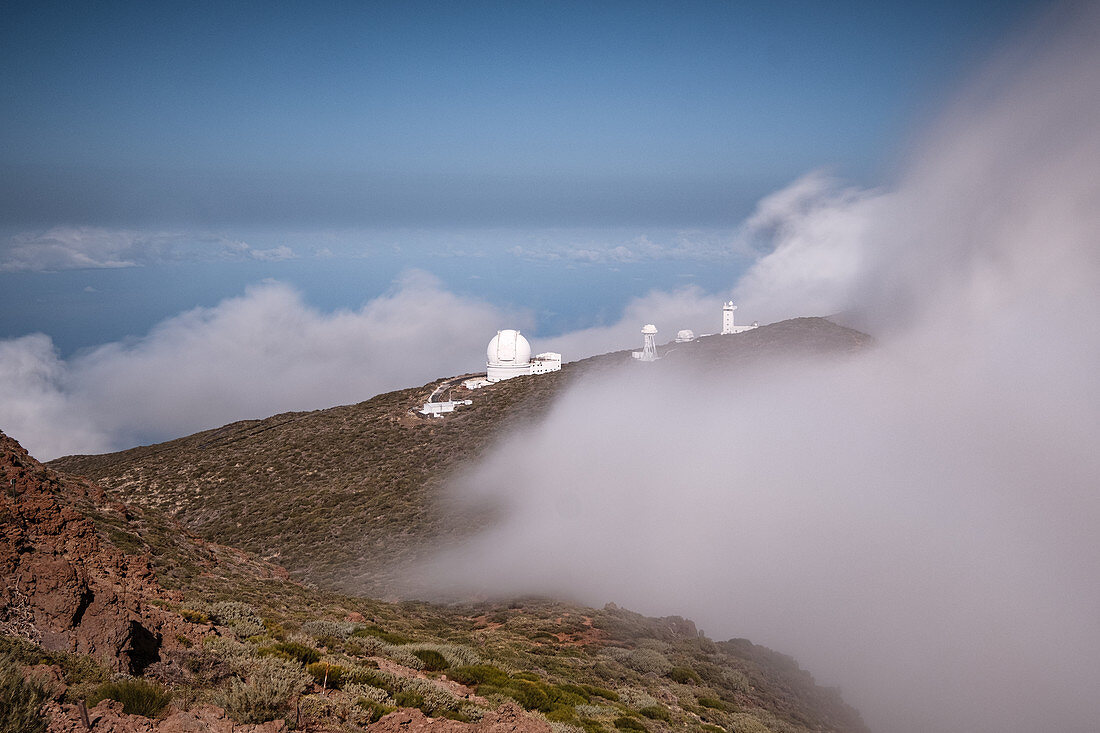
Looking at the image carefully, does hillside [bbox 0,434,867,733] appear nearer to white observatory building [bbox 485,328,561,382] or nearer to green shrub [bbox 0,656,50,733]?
green shrub [bbox 0,656,50,733]

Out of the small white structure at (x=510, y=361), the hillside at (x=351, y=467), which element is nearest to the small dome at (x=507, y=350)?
the small white structure at (x=510, y=361)

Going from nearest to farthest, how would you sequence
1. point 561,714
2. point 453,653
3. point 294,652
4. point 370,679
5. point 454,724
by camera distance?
point 454,724, point 370,679, point 294,652, point 561,714, point 453,653

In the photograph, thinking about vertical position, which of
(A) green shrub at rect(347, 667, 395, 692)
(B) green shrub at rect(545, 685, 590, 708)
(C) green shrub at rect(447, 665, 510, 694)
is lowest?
(B) green shrub at rect(545, 685, 590, 708)

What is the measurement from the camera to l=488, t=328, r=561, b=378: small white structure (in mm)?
56875

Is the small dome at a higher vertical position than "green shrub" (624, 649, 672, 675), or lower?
higher

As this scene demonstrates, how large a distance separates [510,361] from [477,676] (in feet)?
153

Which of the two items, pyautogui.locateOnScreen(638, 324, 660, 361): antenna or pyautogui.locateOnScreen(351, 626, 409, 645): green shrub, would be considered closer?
pyautogui.locateOnScreen(351, 626, 409, 645): green shrub

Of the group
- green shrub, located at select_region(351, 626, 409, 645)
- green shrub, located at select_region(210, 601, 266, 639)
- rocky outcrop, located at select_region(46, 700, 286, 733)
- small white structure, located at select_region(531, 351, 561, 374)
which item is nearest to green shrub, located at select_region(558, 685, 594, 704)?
green shrub, located at select_region(351, 626, 409, 645)

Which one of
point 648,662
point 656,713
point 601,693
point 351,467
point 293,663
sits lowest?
point 648,662

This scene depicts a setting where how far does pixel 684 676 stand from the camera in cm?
1622

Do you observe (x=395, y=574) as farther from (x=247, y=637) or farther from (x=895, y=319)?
(x=895, y=319)

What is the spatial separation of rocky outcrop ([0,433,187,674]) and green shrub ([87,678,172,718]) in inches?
36.5

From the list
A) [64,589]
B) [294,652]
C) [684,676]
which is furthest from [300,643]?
[684,676]

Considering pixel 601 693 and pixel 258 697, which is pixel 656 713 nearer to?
pixel 601 693
